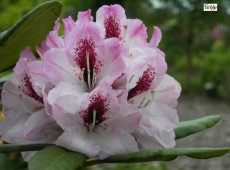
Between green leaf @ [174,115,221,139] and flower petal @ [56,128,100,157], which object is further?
green leaf @ [174,115,221,139]

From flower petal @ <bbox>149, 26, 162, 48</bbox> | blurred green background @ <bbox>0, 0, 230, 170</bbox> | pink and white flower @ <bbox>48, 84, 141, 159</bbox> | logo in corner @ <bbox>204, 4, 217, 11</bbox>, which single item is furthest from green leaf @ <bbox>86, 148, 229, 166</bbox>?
blurred green background @ <bbox>0, 0, 230, 170</bbox>

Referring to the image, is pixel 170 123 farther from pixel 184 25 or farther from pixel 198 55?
pixel 198 55

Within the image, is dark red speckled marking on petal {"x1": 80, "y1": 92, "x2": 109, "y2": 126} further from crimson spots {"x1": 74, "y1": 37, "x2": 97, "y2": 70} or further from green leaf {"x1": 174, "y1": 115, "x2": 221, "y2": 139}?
green leaf {"x1": 174, "y1": 115, "x2": 221, "y2": 139}

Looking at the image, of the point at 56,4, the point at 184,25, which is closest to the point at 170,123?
the point at 56,4

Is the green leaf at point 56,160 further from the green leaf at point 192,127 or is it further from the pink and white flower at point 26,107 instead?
the green leaf at point 192,127

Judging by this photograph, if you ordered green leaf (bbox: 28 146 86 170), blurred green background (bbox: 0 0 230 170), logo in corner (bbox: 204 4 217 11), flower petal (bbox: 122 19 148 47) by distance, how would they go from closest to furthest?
1. green leaf (bbox: 28 146 86 170)
2. flower petal (bbox: 122 19 148 47)
3. logo in corner (bbox: 204 4 217 11)
4. blurred green background (bbox: 0 0 230 170)

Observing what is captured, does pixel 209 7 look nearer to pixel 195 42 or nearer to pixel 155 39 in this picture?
pixel 155 39
